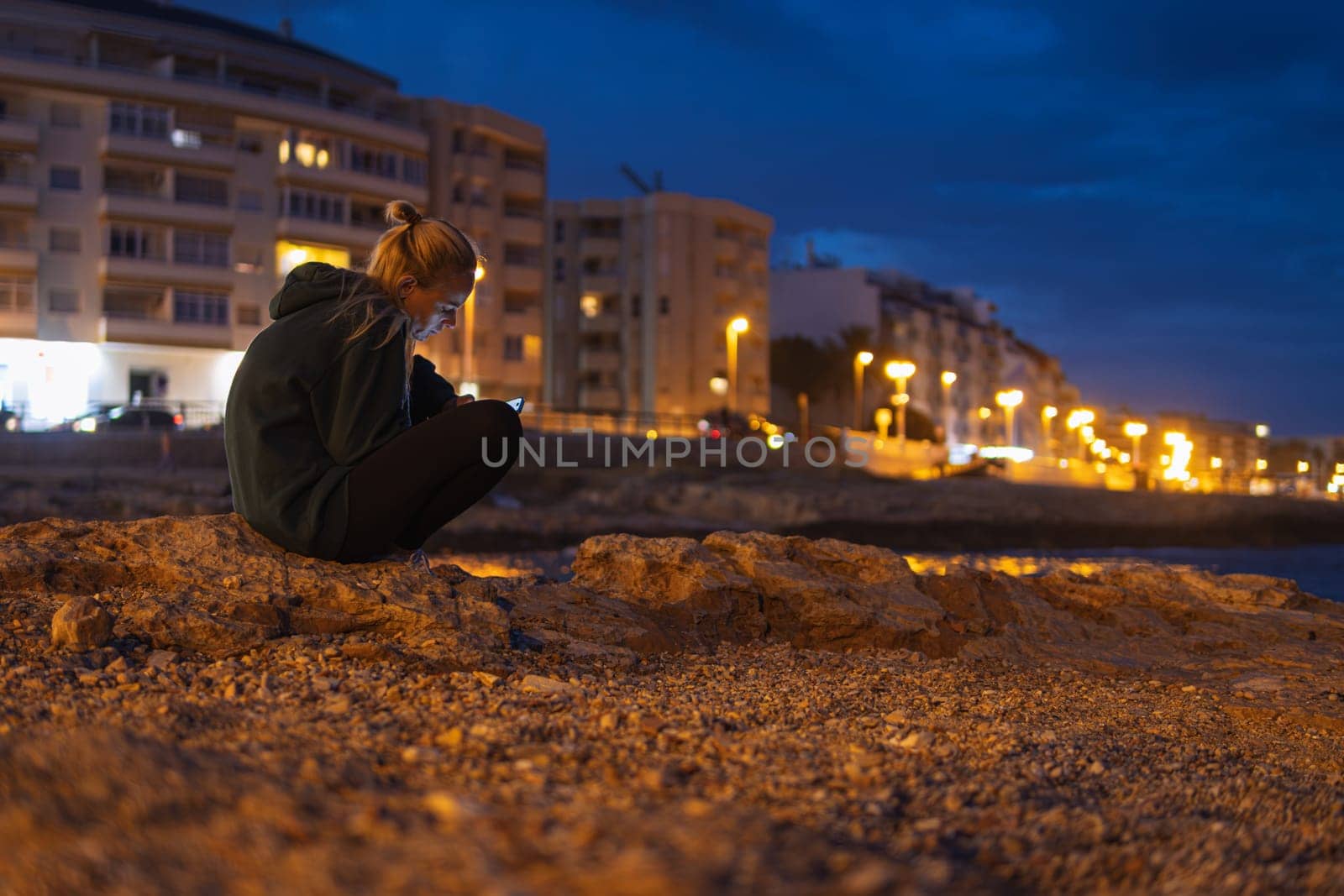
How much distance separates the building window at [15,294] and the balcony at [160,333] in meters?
2.41

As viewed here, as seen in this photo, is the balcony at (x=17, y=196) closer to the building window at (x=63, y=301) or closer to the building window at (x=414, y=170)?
the building window at (x=63, y=301)

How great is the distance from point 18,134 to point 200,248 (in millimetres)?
6735

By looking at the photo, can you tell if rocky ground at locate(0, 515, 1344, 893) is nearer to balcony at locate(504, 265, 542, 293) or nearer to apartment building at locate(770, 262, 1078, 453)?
balcony at locate(504, 265, 542, 293)

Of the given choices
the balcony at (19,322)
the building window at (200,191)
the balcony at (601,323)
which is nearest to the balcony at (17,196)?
Answer: the balcony at (19,322)

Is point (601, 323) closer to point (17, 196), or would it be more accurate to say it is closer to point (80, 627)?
point (17, 196)

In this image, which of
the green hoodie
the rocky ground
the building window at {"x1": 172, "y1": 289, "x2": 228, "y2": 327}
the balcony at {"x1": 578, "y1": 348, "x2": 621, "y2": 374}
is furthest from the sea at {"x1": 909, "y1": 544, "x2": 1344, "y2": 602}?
the balcony at {"x1": 578, "y1": 348, "x2": 621, "y2": 374}

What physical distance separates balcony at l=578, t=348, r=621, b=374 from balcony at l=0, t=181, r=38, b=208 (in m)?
27.2

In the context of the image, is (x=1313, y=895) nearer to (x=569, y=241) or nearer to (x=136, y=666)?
(x=136, y=666)

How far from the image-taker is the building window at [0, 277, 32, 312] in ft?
132

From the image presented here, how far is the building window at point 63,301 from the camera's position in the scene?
4119 cm

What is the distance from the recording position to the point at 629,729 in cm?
290

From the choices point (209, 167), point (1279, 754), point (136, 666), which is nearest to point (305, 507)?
point (136, 666)

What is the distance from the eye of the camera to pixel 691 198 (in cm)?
6119

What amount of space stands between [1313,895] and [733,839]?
108 centimetres
